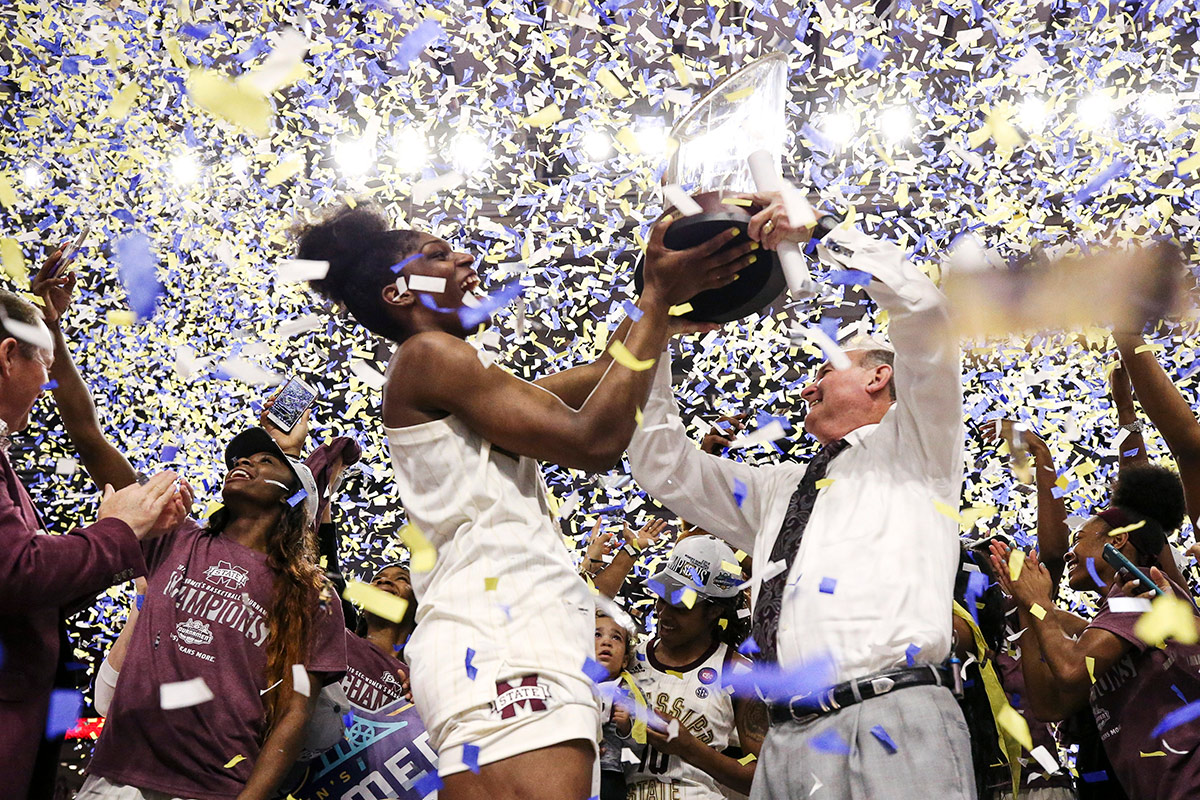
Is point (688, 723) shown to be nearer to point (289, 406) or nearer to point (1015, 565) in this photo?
→ point (1015, 565)

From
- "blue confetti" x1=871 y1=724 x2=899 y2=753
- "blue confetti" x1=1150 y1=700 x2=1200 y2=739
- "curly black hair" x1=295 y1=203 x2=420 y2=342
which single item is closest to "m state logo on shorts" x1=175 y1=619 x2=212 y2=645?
"curly black hair" x1=295 y1=203 x2=420 y2=342

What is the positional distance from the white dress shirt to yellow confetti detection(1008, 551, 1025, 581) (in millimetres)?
647

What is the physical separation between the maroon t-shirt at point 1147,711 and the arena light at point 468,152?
17.1 ft

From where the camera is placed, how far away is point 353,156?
6922mm

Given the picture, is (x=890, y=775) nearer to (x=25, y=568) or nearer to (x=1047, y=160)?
(x=25, y=568)

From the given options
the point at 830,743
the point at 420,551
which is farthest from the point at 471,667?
the point at 830,743

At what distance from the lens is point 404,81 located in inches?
286

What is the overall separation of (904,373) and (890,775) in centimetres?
79

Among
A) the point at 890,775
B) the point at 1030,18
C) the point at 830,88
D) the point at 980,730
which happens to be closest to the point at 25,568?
the point at 890,775

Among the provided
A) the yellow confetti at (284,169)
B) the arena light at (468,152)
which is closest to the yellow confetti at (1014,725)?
the yellow confetti at (284,169)

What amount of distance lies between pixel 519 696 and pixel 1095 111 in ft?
20.6

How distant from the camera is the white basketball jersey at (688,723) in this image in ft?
10.4

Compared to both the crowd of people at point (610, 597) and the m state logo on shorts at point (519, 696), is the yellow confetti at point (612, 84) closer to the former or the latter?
the crowd of people at point (610, 597)

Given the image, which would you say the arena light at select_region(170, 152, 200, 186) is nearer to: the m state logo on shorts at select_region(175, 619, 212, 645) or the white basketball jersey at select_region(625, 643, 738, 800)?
the m state logo on shorts at select_region(175, 619, 212, 645)
